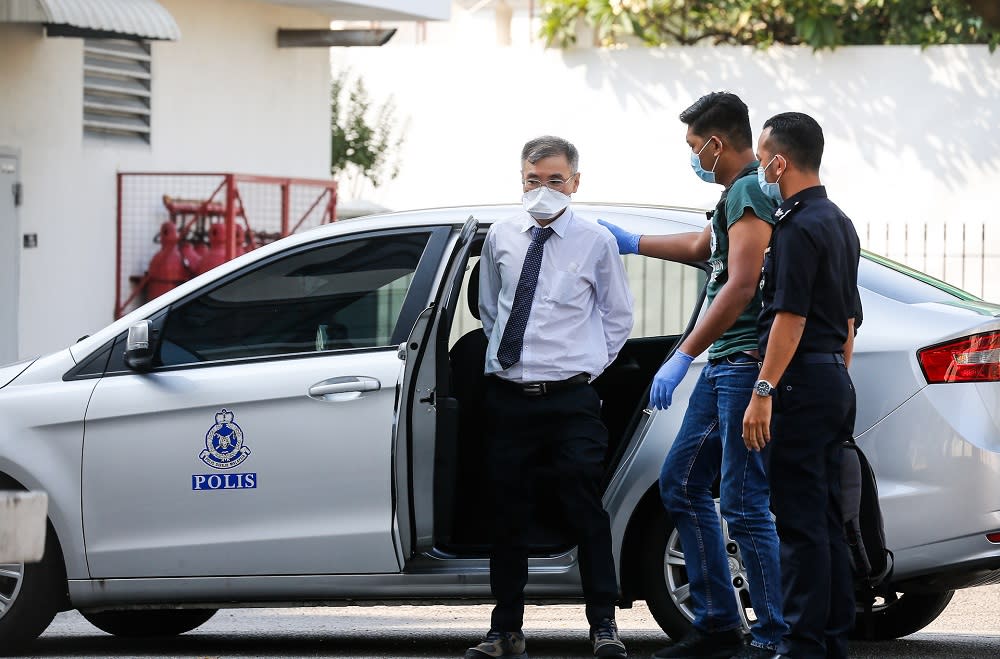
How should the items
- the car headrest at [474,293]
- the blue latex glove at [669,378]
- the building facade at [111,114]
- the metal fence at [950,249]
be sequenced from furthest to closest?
the metal fence at [950,249], the building facade at [111,114], the car headrest at [474,293], the blue latex glove at [669,378]

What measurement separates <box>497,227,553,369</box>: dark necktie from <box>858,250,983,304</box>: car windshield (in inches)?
46.4

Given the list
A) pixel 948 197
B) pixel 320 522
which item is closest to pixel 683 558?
pixel 320 522

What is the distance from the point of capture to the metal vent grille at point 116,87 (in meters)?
14.3

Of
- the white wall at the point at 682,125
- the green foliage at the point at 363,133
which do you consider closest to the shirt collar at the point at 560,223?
the white wall at the point at 682,125

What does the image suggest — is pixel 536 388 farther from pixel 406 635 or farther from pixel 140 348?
pixel 406 635

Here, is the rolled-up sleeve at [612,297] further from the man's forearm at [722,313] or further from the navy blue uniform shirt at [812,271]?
the navy blue uniform shirt at [812,271]

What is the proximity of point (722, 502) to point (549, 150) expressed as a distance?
4.50 ft

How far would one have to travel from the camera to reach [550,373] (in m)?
5.59

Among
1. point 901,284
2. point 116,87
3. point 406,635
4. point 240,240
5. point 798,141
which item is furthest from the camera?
point 240,240

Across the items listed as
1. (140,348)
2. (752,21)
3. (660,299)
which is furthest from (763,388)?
(752,21)

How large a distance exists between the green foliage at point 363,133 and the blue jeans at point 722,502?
15.3 meters

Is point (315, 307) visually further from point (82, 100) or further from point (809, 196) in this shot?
point (82, 100)

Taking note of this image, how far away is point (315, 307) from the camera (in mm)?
6062

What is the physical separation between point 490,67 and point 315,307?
555 inches
